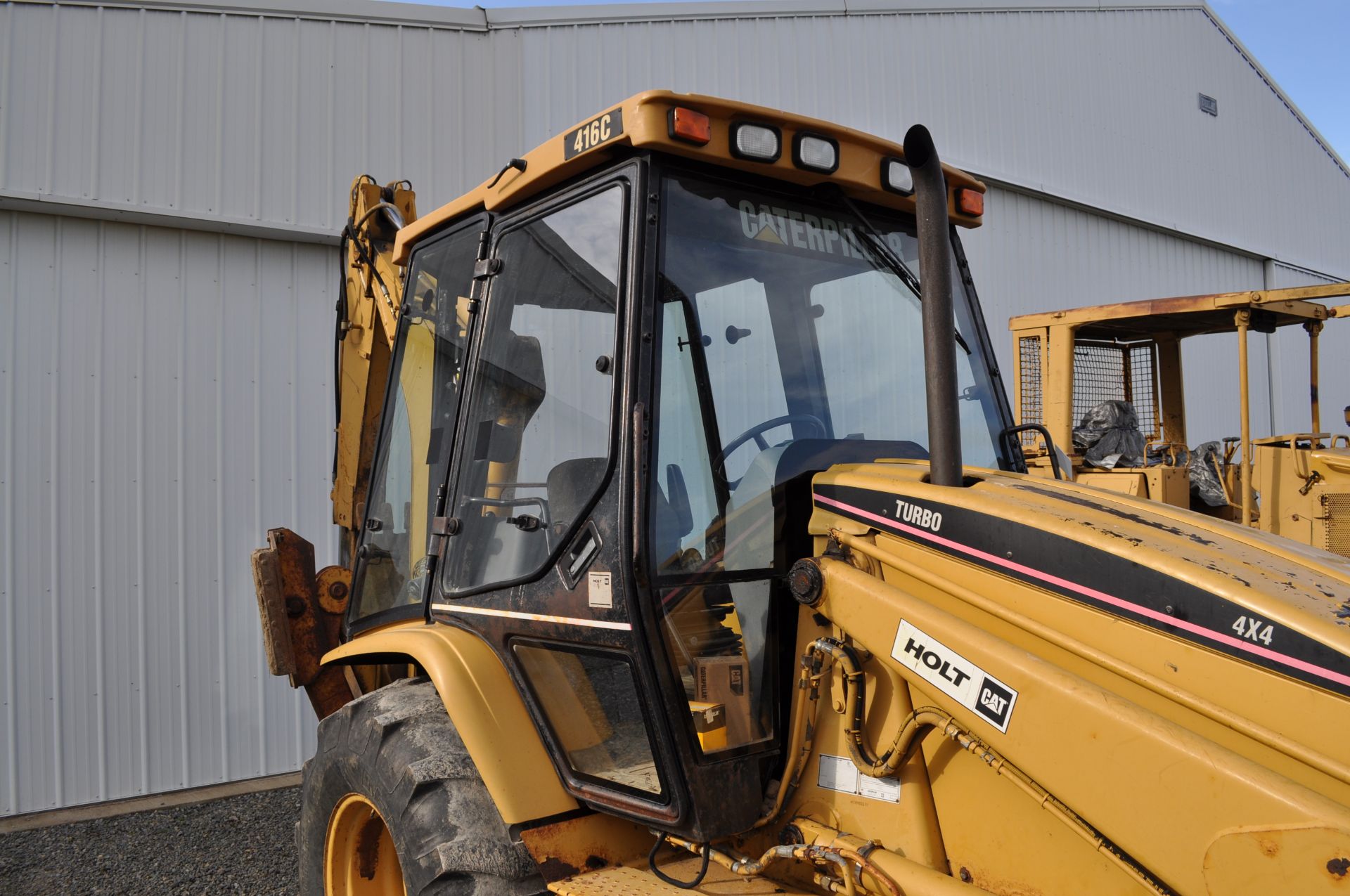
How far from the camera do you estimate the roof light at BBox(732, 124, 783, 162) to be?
97.7 inches

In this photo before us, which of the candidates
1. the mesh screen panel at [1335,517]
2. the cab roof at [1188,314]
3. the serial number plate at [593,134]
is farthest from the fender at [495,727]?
the mesh screen panel at [1335,517]

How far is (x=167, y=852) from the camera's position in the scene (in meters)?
5.12

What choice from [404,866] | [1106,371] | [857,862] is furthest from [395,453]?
[1106,371]

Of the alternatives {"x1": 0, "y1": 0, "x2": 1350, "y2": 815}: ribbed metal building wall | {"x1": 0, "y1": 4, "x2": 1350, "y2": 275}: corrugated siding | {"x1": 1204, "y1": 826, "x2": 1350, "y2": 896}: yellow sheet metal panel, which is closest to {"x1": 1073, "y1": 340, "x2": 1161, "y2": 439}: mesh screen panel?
{"x1": 0, "y1": 4, "x2": 1350, "y2": 275}: corrugated siding

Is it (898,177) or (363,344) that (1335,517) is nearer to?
(898,177)

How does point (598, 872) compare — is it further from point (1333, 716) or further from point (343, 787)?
point (1333, 716)

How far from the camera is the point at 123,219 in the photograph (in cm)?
605

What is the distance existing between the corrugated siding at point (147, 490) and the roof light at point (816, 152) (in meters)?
4.74

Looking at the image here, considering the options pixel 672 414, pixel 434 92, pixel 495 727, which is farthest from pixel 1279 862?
pixel 434 92

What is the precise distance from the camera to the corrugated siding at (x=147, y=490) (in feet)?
19.0

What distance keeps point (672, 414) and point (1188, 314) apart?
600 centimetres

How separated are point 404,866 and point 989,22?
9.86 m

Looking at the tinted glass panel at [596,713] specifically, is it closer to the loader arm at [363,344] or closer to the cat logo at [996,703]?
the cat logo at [996,703]

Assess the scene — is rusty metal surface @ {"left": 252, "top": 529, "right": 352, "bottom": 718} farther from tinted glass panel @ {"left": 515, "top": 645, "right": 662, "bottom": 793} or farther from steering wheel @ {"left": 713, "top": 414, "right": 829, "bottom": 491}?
steering wheel @ {"left": 713, "top": 414, "right": 829, "bottom": 491}
